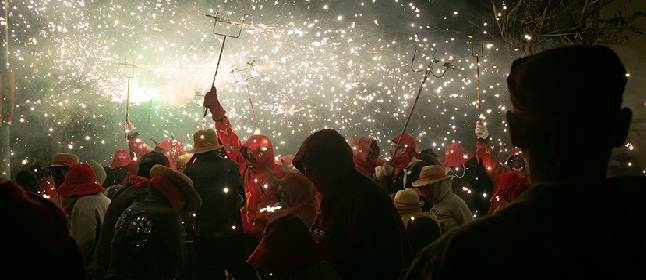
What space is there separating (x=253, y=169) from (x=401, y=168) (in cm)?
223

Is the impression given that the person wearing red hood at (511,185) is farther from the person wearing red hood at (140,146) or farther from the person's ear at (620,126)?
the person wearing red hood at (140,146)

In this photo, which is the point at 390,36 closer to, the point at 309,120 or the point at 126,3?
the point at 309,120

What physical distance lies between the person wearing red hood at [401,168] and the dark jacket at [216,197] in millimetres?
2065

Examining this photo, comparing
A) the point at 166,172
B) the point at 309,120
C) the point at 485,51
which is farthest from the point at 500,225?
the point at 309,120

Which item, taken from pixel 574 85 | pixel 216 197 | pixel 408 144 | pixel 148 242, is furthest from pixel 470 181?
pixel 574 85

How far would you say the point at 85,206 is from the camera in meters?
3.47

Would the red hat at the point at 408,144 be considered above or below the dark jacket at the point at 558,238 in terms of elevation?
below

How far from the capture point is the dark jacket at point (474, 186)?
5652 millimetres

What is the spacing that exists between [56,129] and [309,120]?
25.4 ft

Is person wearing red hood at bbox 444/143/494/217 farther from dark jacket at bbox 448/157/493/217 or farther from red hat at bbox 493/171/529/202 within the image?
red hat at bbox 493/171/529/202

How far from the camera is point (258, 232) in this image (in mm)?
4859

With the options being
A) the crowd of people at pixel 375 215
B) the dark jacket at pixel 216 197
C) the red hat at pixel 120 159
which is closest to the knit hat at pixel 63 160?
the crowd of people at pixel 375 215

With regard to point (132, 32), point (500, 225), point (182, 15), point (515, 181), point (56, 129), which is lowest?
point (56, 129)

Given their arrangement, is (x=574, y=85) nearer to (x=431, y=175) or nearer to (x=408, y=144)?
(x=431, y=175)
